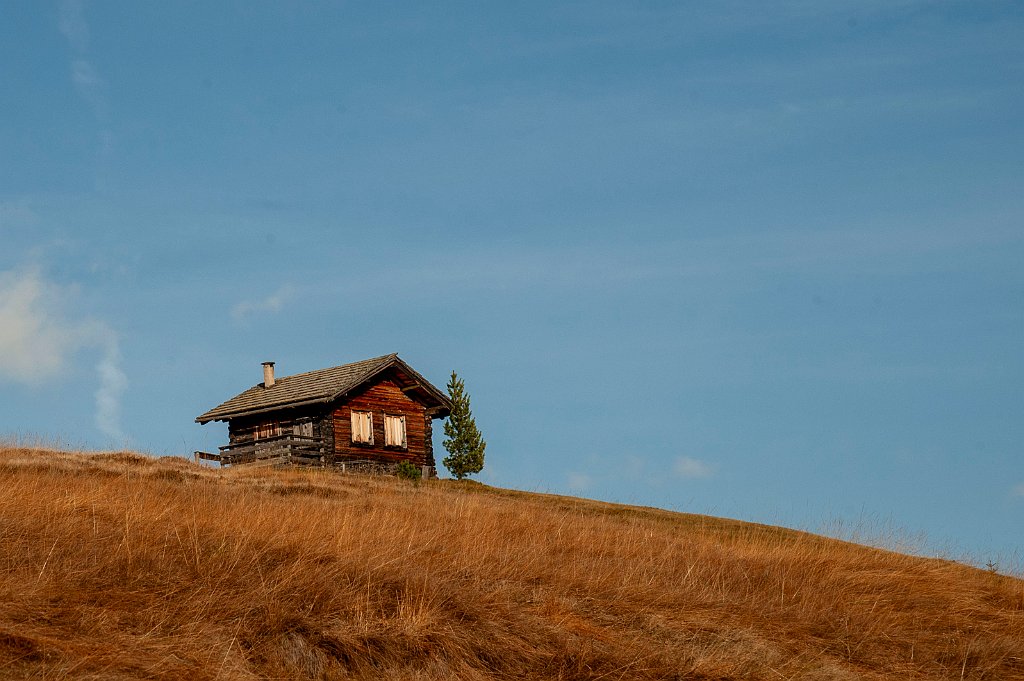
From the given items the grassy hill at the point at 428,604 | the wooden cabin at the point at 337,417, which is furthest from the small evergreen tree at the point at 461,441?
the grassy hill at the point at 428,604

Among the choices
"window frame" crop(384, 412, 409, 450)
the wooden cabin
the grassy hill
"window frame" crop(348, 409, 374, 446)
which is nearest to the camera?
the grassy hill

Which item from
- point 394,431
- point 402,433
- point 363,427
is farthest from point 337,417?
point 402,433

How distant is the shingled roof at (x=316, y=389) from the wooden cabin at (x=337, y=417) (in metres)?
0.04

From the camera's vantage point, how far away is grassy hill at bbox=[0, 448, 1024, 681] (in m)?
7.51

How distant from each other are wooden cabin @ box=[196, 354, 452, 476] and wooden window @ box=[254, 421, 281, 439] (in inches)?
1.5

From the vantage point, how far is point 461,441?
40094mm

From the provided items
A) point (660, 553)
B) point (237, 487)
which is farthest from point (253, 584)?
point (237, 487)

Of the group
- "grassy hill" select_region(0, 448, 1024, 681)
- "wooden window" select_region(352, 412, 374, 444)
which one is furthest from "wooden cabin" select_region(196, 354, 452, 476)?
"grassy hill" select_region(0, 448, 1024, 681)

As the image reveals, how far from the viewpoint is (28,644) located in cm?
693

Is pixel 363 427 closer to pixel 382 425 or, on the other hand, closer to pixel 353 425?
pixel 353 425

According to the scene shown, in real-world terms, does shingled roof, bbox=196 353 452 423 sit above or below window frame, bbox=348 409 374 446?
above

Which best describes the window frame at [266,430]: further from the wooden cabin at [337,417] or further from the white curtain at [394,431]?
the white curtain at [394,431]

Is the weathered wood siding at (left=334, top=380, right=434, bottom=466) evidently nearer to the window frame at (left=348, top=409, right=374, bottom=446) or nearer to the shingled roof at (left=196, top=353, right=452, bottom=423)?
the window frame at (left=348, top=409, right=374, bottom=446)

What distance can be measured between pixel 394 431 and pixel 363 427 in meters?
1.49
